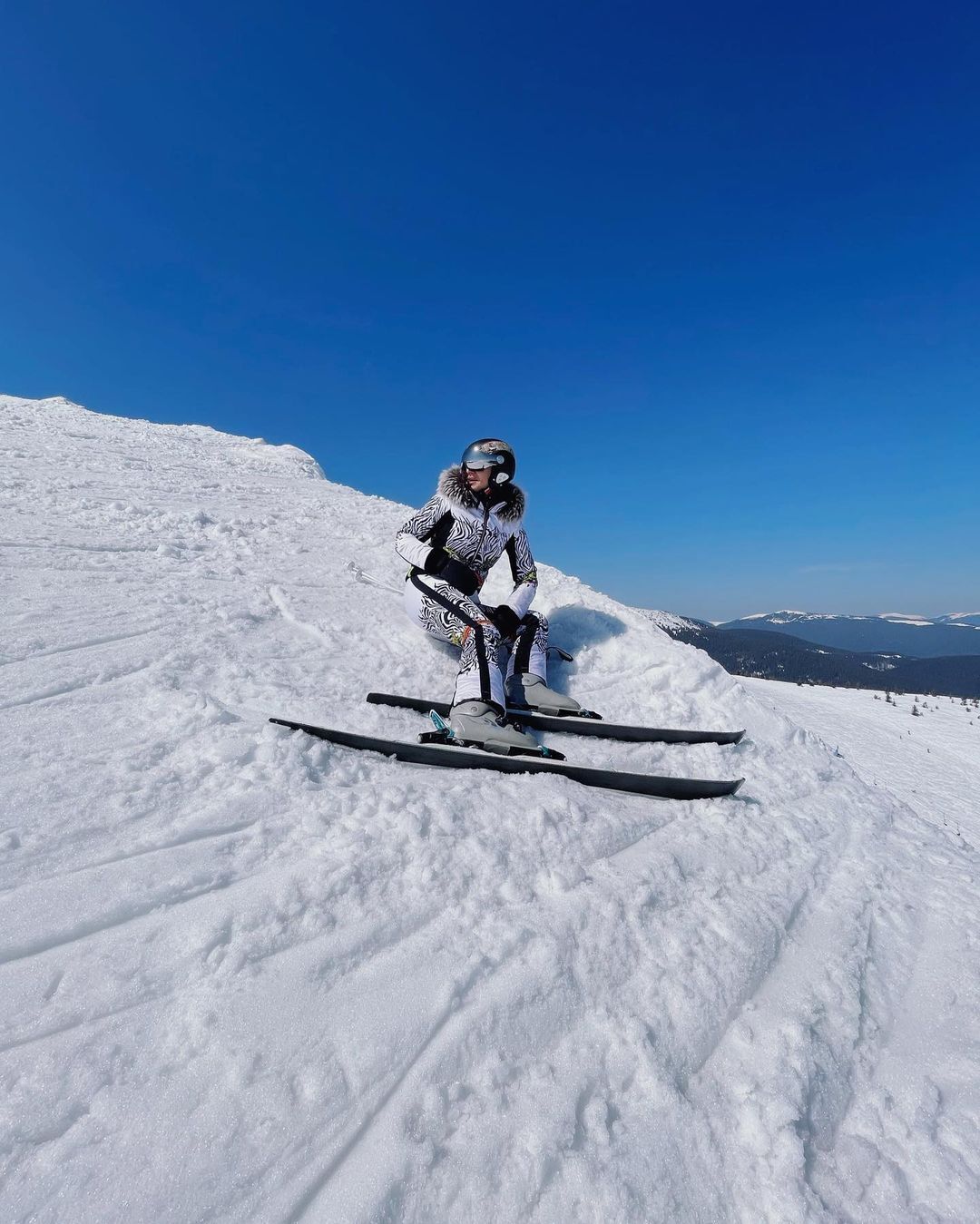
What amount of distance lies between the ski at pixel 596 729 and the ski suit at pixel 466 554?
0.52 metres

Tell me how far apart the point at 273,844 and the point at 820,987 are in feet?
8.44

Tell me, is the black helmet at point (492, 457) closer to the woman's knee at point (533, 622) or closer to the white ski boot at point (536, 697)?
the woman's knee at point (533, 622)

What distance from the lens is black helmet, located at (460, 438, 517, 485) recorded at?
516 cm

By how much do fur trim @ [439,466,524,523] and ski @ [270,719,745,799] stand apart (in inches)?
98.2

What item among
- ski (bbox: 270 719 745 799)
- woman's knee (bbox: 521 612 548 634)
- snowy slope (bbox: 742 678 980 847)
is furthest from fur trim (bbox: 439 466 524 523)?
snowy slope (bbox: 742 678 980 847)

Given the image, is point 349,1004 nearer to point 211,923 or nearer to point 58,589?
point 211,923

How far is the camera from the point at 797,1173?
1716mm

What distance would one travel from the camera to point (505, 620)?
15.8 ft

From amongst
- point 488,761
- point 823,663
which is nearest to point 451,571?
point 488,761

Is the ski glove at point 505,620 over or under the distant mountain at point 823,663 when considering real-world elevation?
over

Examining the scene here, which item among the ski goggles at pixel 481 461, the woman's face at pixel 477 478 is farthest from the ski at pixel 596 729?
the ski goggles at pixel 481 461

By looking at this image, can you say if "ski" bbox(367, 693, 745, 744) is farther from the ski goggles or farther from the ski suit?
the ski goggles

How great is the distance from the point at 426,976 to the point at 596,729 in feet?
8.71

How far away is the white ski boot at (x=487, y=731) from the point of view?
3607 millimetres
